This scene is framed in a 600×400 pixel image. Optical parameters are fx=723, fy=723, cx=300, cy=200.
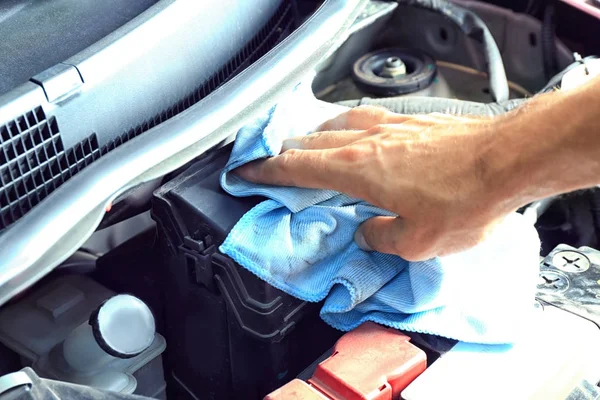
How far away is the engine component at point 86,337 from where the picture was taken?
0.88 m

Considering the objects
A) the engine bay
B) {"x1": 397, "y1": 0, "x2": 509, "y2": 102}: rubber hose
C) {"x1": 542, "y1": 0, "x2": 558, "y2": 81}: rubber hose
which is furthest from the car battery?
{"x1": 542, "y1": 0, "x2": 558, "y2": 81}: rubber hose

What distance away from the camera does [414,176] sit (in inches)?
31.5

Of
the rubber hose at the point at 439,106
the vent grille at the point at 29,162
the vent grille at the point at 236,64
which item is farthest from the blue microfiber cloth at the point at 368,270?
the rubber hose at the point at 439,106

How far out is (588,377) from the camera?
0.87 metres

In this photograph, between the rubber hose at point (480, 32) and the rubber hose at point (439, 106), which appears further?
the rubber hose at point (480, 32)

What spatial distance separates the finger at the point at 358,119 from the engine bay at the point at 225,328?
0.11m

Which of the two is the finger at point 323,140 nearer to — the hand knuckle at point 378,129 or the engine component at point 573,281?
the hand knuckle at point 378,129

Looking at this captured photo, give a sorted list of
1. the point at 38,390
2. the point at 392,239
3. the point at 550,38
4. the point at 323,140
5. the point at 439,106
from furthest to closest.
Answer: the point at 550,38 → the point at 439,106 → the point at 323,140 → the point at 392,239 → the point at 38,390

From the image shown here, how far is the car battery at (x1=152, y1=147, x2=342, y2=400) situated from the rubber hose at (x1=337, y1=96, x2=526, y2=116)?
0.44 metres

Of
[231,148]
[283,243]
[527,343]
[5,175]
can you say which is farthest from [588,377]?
[5,175]

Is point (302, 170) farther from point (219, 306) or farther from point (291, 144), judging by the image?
point (219, 306)

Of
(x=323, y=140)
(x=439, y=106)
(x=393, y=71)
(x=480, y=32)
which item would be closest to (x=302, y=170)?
(x=323, y=140)

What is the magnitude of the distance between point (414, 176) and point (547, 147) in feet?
0.48

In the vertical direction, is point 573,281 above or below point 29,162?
below
